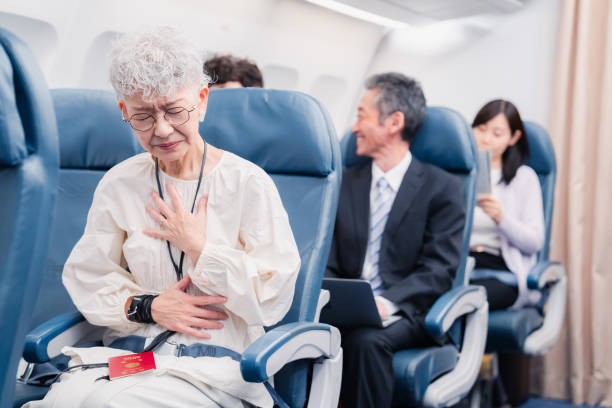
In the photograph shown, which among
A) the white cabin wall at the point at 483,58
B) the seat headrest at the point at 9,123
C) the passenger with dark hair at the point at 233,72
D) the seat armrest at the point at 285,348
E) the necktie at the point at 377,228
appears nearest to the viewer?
the seat headrest at the point at 9,123

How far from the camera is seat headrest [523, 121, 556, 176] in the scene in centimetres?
315

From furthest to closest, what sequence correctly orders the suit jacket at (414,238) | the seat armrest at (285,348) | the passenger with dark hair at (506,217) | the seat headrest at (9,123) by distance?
the passenger with dark hair at (506,217)
the suit jacket at (414,238)
the seat armrest at (285,348)
the seat headrest at (9,123)

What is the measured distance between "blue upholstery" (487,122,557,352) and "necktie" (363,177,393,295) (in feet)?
2.30

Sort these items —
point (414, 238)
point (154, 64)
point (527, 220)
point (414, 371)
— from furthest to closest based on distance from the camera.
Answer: point (527, 220), point (414, 238), point (414, 371), point (154, 64)

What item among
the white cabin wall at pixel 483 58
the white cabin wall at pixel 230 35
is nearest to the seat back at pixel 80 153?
the white cabin wall at pixel 230 35

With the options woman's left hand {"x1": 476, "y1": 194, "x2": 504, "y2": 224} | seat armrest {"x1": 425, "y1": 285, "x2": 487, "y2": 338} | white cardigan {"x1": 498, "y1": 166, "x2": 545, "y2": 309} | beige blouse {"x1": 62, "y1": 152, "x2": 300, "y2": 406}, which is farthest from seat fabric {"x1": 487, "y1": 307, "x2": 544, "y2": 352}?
beige blouse {"x1": 62, "y1": 152, "x2": 300, "y2": 406}

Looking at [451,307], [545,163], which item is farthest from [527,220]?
[451,307]

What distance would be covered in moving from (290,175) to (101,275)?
0.55 metres

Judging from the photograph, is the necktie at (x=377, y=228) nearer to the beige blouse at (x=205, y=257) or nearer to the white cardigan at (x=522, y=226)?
the white cardigan at (x=522, y=226)

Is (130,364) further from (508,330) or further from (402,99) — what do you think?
(508,330)

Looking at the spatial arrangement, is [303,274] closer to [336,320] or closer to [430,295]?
[336,320]

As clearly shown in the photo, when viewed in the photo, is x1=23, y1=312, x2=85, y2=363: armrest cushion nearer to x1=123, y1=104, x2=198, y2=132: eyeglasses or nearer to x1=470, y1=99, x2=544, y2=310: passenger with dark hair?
x1=123, y1=104, x2=198, y2=132: eyeglasses

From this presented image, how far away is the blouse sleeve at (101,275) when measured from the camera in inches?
60.0

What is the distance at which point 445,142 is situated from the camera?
8.13 feet
